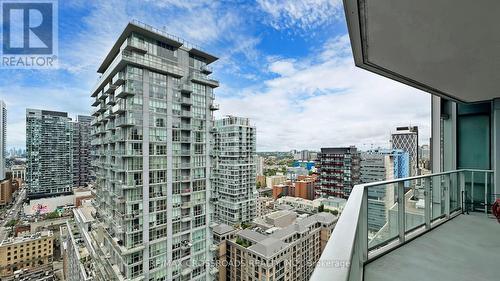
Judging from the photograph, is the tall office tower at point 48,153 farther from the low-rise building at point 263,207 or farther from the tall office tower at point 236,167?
the low-rise building at point 263,207

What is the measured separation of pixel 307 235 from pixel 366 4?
71.0ft

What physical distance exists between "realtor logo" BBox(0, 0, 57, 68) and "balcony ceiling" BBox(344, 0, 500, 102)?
29.2 feet

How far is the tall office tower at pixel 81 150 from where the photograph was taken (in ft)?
114

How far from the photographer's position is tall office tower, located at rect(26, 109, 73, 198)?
99.8 ft

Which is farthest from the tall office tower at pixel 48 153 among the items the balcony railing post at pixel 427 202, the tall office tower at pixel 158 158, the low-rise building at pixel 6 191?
the balcony railing post at pixel 427 202

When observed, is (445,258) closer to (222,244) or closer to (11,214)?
(222,244)

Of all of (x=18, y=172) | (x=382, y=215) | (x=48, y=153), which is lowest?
(x=18, y=172)

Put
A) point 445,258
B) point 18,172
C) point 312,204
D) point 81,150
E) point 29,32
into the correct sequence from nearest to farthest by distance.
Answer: point 445,258
point 29,32
point 312,204
point 81,150
point 18,172

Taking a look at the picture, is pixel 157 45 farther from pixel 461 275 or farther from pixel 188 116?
pixel 461 275

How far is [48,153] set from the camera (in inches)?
1264

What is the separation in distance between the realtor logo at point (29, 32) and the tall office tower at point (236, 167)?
18810 mm

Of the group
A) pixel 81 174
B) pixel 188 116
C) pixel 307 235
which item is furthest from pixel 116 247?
pixel 81 174

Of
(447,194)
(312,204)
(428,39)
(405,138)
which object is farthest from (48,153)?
(405,138)

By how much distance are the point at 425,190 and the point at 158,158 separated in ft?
27.8
